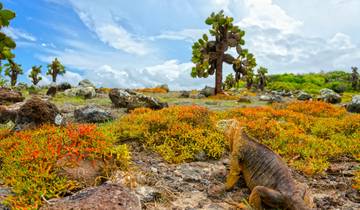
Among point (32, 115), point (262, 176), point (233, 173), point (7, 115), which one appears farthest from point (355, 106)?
point (7, 115)

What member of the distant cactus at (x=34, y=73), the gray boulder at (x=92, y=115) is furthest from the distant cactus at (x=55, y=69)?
the gray boulder at (x=92, y=115)

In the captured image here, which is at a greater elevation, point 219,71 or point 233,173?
point 219,71

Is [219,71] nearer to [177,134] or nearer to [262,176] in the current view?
[177,134]

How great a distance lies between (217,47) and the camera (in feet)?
111

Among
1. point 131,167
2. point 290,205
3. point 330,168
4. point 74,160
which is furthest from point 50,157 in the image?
point 330,168

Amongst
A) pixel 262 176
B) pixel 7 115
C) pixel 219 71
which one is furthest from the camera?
pixel 219 71

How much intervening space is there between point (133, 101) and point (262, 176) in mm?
10899

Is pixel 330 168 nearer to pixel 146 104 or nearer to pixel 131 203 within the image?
pixel 131 203

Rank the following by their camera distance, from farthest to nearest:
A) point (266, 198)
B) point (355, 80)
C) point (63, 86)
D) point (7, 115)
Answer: point (355, 80) < point (63, 86) < point (7, 115) < point (266, 198)

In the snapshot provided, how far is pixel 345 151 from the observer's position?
360 inches

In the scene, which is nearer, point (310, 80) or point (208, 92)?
point (208, 92)

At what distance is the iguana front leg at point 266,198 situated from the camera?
4973 mm

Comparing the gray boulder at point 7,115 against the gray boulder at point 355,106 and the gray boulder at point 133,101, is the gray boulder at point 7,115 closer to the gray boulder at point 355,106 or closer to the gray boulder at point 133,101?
the gray boulder at point 133,101

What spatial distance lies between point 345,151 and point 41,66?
66536 millimetres
